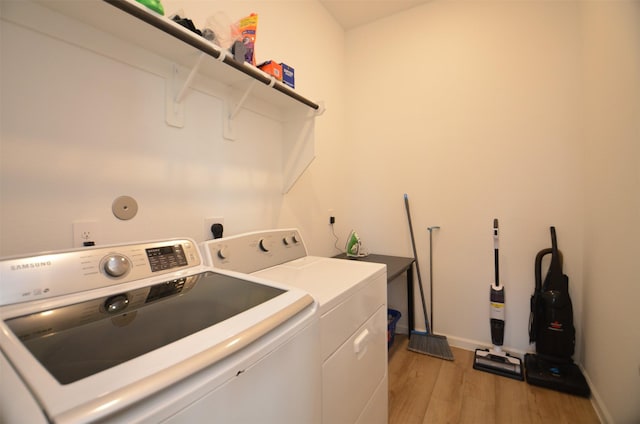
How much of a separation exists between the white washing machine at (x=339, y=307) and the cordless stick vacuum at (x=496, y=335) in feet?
3.44

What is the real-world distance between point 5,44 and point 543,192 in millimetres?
2837

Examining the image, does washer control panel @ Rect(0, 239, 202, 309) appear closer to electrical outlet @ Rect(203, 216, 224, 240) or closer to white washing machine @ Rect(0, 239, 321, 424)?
white washing machine @ Rect(0, 239, 321, 424)

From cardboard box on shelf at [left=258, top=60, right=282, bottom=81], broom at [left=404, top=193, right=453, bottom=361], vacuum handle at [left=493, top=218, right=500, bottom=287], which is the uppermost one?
cardboard box on shelf at [left=258, top=60, right=282, bottom=81]

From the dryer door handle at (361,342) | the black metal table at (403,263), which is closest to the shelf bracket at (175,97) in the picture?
the dryer door handle at (361,342)

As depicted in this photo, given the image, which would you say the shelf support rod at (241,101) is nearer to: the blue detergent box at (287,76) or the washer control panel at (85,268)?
the blue detergent box at (287,76)

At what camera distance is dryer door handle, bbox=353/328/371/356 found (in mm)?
1007

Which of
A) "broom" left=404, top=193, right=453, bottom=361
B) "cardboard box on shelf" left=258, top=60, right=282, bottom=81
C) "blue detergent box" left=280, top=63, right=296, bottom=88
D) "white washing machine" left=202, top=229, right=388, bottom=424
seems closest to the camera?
"white washing machine" left=202, top=229, right=388, bottom=424

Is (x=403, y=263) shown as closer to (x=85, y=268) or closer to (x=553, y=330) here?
(x=553, y=330)

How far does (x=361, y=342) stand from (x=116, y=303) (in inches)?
33.6

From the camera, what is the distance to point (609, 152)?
55.4 inches

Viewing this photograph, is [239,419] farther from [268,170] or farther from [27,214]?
[268,170]

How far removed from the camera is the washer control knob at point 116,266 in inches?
29.7

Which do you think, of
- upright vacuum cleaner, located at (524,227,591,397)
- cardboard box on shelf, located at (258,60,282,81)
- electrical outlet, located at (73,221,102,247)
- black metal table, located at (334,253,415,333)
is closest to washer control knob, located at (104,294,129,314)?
electrical outlet, located at (73,221,102,247)

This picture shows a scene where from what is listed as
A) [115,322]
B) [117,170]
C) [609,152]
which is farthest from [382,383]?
[609,152]
